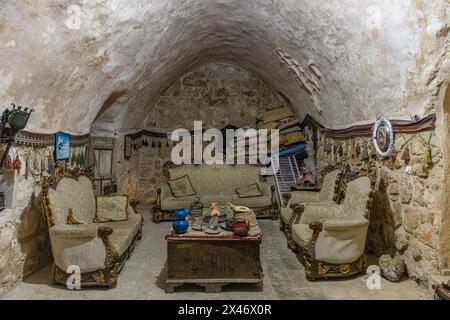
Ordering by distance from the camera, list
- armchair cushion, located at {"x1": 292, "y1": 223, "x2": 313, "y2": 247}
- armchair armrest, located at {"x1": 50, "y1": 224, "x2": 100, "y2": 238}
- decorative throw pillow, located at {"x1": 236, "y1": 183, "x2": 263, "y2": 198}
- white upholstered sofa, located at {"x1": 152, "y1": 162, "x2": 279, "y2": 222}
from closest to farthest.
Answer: armchair armrest, located at {"x1": 50, "y1": 224, "x2": 100, "y2": 238} < armchair cushion, located at {"x1": 292, "y1": 223, "x2": 313, "y2": 247} < white upholstered sofa, located at {"x1": 152, "y1": 162, "x2": 279, "y2": 222} < decorative throw pillow, located at {"x1": 236, "y1": 183, "x2": 263, "y2": 198}

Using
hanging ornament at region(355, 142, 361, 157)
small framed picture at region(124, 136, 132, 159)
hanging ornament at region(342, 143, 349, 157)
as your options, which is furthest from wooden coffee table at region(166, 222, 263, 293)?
small framed picture at region(124, 136, 132, 159)

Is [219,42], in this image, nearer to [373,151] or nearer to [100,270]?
[373,151]

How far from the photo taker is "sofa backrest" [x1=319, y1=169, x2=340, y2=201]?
4.66 metres

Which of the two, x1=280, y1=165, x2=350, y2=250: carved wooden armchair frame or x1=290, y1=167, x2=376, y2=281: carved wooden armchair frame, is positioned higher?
x1=280, y1=165, x2=350, y2=250: carved wooden armchair frame

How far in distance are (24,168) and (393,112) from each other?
3.92 m

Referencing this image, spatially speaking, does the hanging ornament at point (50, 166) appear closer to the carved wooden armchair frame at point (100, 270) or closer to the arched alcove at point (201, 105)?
the carved wooden armchair frame at point (100, 270)

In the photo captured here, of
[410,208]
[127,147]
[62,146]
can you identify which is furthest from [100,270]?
[127,147]

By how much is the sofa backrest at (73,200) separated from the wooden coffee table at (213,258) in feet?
3.86

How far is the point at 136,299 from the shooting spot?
3035 millimetres

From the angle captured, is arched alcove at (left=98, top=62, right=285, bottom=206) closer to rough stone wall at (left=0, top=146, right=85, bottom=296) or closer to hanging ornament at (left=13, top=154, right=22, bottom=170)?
rough stone wall at (left=0, top=146, right=85, bottom=296)

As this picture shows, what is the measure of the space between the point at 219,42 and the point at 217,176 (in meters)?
2.59

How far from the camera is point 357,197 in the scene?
12.6 feet

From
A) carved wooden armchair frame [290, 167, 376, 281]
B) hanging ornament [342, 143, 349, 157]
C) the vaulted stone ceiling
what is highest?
the vaulted stone ceiling

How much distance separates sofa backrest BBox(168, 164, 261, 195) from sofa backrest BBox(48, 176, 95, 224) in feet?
7.54
